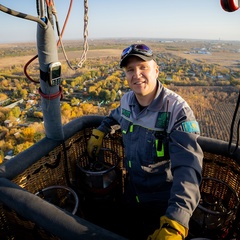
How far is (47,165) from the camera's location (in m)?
1.60

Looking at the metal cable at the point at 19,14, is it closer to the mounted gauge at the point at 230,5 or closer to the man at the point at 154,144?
the man at the point at 154,144

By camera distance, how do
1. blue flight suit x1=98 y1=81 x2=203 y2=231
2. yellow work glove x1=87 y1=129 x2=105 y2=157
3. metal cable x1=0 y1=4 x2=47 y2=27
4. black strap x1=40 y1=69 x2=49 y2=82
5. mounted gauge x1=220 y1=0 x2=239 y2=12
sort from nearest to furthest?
mounted gauge x1=220 y1=0 x2=239 y2=12 < metal cable x1=0 y1=4 x2=47 y2=27 < blue flight suit x1=98 y1=81 x2=203 y2=231 < black strap x1=40 y1=69 x2=49 y2=82 < yellow work glove x1=87 y1=129 x2=105 y2=157

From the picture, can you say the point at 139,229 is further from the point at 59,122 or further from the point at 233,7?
the point at 233,7

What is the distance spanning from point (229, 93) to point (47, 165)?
44.6 meters

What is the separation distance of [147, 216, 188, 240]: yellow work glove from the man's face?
0.77 metres

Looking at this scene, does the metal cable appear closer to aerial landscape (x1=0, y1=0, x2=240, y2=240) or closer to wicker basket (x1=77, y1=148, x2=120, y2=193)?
aerial landscape (x1=0, y1=0, x2=240, y2=240)

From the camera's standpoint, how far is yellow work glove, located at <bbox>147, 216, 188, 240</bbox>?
927mm

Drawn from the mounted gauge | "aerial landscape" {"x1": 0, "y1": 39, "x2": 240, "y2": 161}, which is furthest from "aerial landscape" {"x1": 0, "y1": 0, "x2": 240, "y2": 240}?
"aerial landscape" {"x1": 0, "y1": 39, "x2": 240, "y2": 161}

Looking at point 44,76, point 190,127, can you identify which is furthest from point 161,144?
point 44,76

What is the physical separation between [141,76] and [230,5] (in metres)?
0.72

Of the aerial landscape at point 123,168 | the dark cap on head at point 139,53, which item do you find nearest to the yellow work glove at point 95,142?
the aerial landscape at point 123,168

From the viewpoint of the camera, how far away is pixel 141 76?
1.44 metres

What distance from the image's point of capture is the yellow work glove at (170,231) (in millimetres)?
927

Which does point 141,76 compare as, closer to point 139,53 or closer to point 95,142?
point 139,53
